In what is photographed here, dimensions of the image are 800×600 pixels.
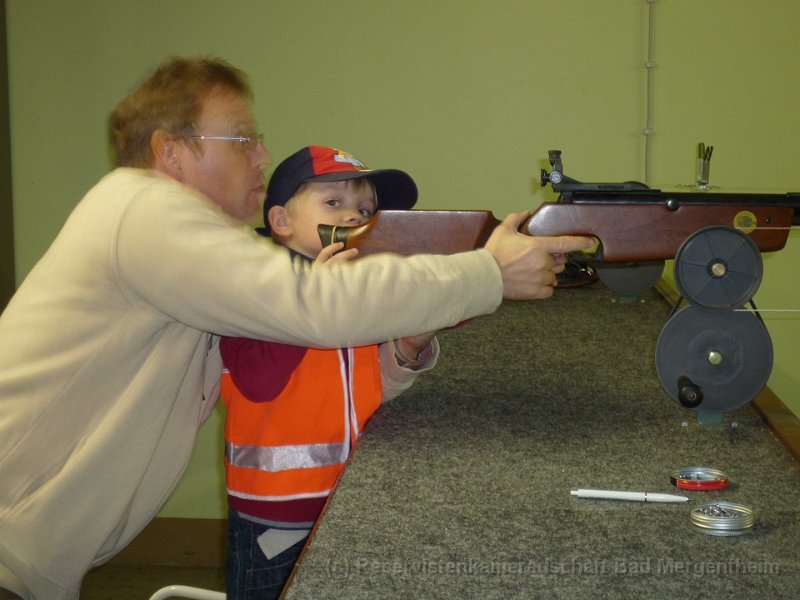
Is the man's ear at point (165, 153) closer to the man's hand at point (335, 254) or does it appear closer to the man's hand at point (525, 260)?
the man's hand at point (335, 254)

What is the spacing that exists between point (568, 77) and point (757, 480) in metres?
1.93

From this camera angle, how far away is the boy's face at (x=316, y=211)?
1.45 m

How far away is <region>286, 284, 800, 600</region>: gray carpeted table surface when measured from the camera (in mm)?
829

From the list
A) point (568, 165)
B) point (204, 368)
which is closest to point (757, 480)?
point (204, 368)

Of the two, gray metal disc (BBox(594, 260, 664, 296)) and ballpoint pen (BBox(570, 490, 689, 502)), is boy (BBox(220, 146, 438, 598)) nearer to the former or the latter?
ballpoint pen (BBox(570, 490, 689, 502))

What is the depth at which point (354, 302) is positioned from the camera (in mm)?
1065

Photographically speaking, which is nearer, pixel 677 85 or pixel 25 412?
pixel 25 412

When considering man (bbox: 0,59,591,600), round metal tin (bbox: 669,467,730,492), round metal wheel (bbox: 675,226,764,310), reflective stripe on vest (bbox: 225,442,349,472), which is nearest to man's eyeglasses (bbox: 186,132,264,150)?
man (bbox: 0,59,591,600)

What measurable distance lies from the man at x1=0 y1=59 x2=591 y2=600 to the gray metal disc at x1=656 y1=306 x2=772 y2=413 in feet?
0.60

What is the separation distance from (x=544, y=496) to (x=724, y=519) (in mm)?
192

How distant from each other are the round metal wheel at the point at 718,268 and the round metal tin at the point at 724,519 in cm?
34

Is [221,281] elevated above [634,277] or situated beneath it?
elevated above

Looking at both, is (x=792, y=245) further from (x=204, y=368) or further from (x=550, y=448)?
(x=204, y=368)

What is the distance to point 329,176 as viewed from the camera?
1.42 meters
